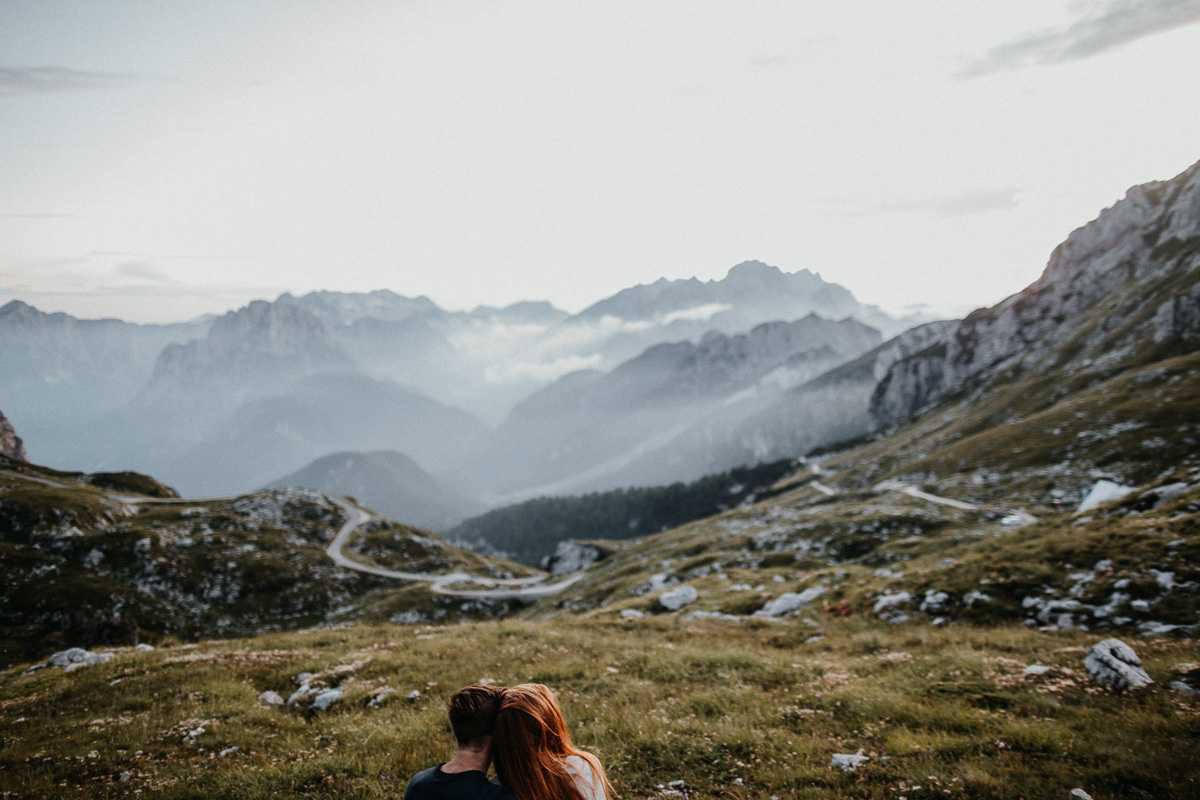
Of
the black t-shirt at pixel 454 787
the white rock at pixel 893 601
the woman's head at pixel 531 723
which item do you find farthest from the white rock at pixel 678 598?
the black t-shirt at pixel 454 787

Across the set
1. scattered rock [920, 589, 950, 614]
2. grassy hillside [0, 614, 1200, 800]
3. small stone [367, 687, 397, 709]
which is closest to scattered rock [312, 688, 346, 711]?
grassy hillside [0, 614, 1200, 800]

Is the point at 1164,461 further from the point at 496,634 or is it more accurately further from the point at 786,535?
the point at 496,634

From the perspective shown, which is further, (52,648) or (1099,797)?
(52,648)

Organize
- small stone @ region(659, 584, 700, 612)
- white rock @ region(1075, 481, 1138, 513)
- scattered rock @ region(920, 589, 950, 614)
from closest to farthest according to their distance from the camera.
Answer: scattered rock @ region(920, 589, 950, 614)
small stone @ region(659, 584, 700, 612)
white rock @ region(1075, 481, 1138, 513)

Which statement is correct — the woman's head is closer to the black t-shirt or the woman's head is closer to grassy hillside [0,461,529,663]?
the black t-shirt

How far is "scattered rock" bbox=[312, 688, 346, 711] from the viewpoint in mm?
12539

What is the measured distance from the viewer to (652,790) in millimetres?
8289

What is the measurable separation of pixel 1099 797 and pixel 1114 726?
2933 millimetres

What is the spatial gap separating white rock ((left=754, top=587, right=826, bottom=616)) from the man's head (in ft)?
80.0

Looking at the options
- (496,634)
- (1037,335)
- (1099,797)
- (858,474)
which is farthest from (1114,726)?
(1037,335)

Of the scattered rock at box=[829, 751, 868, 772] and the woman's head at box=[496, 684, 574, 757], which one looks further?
the scattered rock at box=[829, 751, 868, 772]

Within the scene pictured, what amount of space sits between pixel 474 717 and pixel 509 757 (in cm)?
56

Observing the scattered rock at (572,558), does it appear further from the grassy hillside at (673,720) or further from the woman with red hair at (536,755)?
the woman with red hair at (536,755)

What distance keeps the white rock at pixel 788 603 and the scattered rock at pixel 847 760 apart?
59.8 feet
